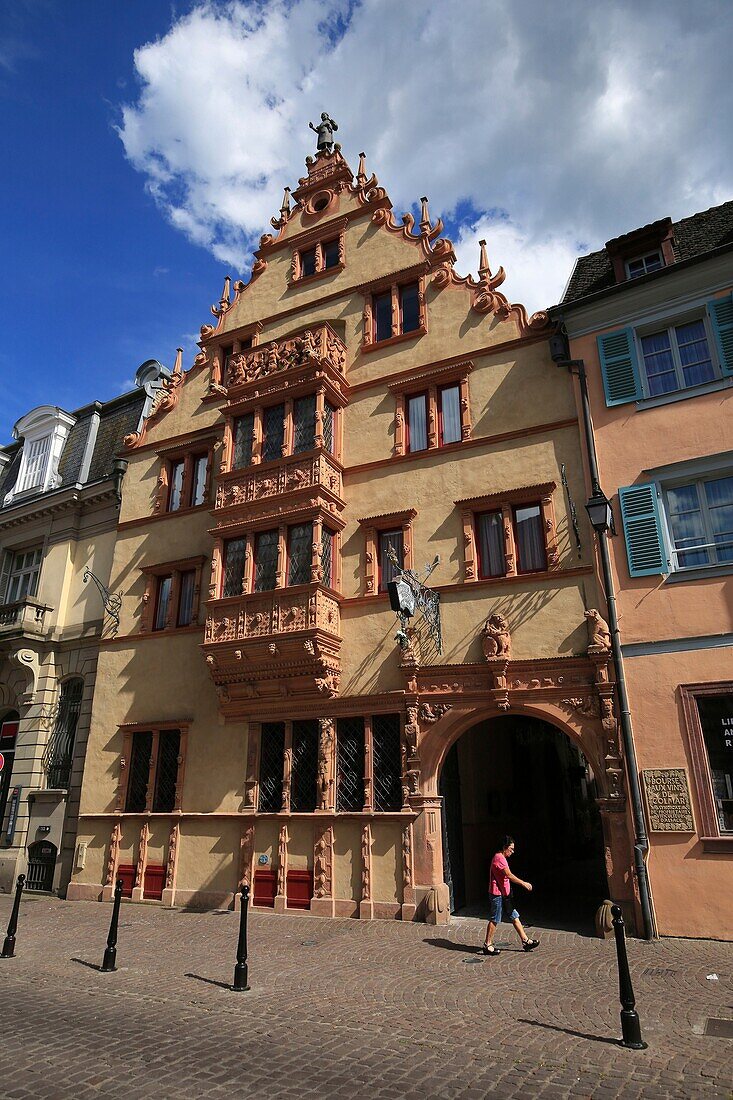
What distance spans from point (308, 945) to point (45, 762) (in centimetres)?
1289

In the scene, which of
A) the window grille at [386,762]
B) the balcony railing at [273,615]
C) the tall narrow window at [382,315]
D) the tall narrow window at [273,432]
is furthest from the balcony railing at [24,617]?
the tall narrow window at [382,315]

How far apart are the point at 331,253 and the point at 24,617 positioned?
50.9 ft

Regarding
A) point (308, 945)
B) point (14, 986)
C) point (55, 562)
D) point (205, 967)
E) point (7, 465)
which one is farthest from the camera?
point (7, 465)

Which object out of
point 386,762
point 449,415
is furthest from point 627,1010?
point 449,415

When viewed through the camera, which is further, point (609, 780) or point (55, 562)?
point (55, 562)

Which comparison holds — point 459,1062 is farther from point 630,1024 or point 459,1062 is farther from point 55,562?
point 55,562

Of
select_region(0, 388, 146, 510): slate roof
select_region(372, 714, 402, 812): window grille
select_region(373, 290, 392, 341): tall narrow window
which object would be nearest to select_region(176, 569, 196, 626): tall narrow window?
select_region(0, 388, 146, 510): slate roof

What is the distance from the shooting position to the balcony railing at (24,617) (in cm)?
2245

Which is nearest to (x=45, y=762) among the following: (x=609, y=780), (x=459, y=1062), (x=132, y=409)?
(x=132, y=409)

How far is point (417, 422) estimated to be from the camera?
61.1 ft

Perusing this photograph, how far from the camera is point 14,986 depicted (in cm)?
988

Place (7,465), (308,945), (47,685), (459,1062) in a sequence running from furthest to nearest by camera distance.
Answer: (7,465) → (47,685) → (308,945) → (459,1062)

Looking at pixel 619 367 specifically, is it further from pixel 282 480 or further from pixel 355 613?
pixel 282 480

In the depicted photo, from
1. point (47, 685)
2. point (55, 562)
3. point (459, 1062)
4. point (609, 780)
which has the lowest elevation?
point (459, 1062)
